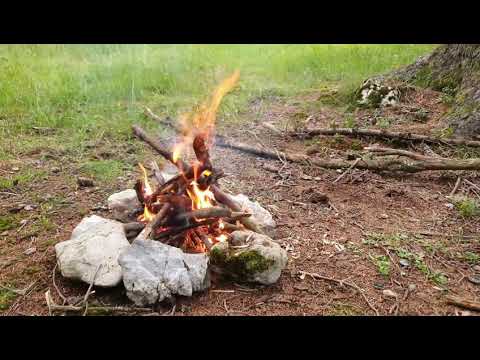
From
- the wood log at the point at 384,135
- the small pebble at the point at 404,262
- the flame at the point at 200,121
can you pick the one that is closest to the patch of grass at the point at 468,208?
the small pebble at the point at 404,262

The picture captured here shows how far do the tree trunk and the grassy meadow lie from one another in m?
1.22

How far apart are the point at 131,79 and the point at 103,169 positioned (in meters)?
4.08

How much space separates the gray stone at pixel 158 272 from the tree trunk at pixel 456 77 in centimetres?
452

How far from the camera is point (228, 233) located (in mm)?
3607

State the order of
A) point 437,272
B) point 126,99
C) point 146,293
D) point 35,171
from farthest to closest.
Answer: point 126,99, point 35,171, point 437,272, point 146,293

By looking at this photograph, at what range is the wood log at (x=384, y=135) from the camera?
18.0ft

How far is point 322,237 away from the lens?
3881mm

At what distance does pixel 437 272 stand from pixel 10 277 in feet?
11.2

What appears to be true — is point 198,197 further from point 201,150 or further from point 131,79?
point 131,79

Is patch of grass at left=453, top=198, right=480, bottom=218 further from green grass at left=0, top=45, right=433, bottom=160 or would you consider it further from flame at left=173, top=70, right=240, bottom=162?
green grass at left=0, top=45, right=433, bottom=160

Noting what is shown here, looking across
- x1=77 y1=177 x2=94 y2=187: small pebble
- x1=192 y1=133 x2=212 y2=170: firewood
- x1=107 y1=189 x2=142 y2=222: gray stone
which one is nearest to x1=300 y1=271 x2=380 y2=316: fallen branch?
x1=192 y1=133 x2=212 y2=170: firewood
